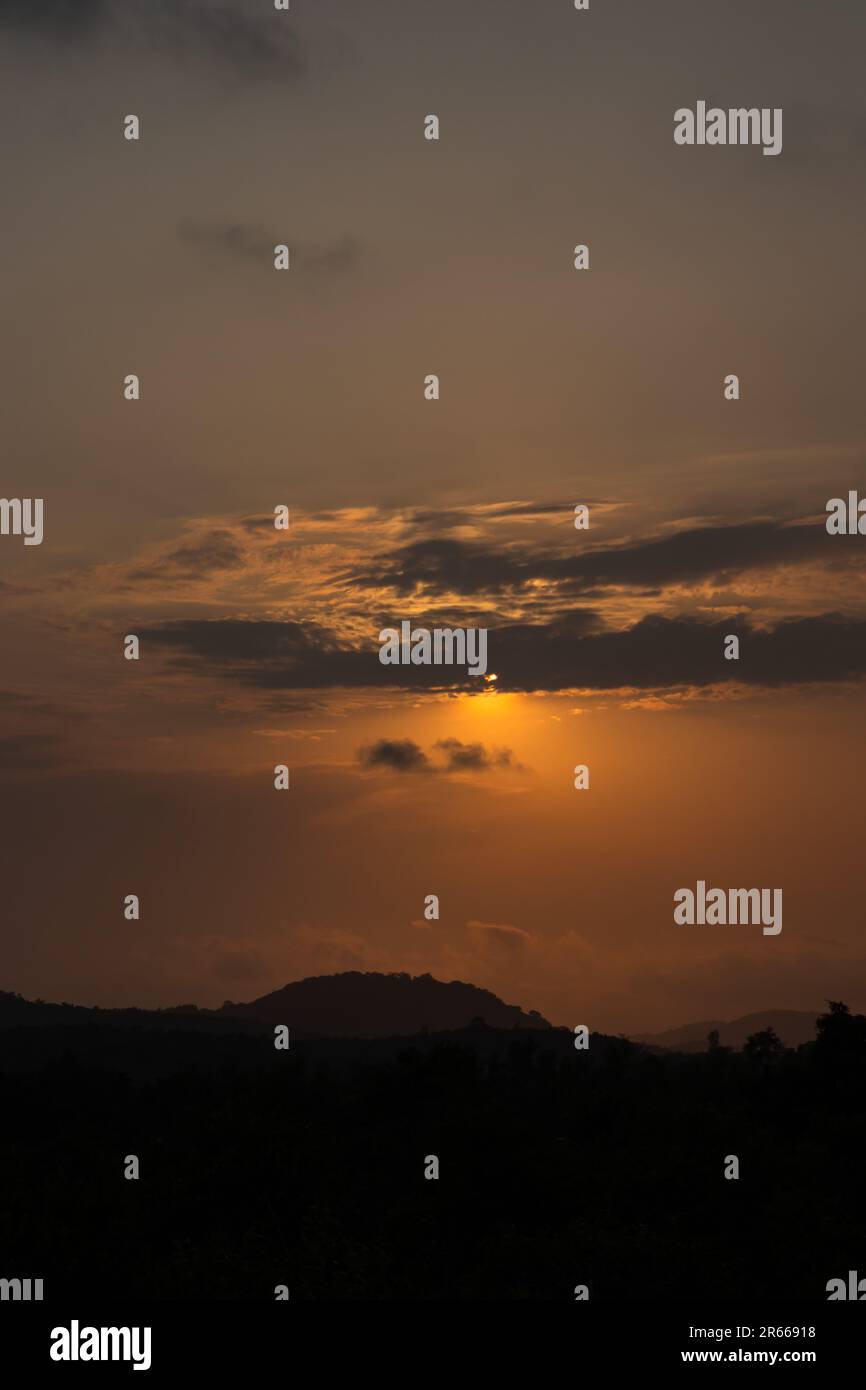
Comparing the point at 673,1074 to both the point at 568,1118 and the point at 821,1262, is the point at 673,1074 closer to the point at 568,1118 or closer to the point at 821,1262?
the point at 568,1118

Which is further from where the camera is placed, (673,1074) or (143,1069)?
(143,1069)

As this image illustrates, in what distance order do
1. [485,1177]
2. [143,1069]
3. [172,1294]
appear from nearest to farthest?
[172,1294] → [485,1177] → [143,1069]

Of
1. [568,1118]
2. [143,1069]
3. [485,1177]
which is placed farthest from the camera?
[143,1069]

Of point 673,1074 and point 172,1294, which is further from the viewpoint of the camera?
point 673,1074
